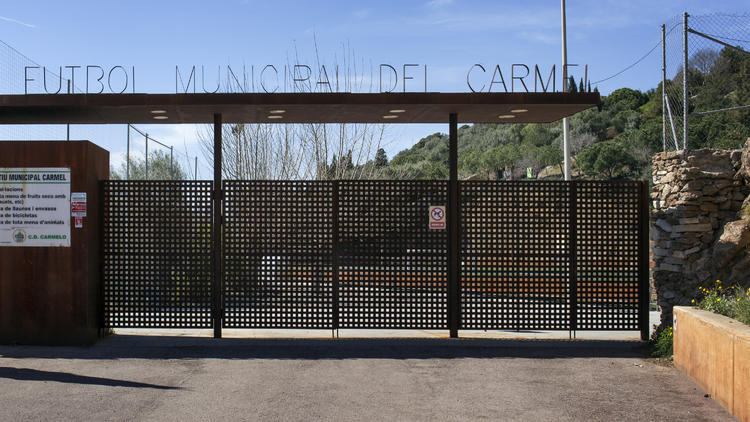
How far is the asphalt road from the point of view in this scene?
5840mm

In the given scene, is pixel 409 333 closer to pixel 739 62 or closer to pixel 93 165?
pixel 93 165

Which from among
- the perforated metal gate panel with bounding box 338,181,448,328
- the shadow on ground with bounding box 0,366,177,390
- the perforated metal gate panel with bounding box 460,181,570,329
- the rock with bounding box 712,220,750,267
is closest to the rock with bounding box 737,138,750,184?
the rock with bounding box 712,220,750,267

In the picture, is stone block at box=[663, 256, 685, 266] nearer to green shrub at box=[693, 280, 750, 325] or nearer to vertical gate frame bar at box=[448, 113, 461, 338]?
green shrub at box=[693, 280, 750, 325]

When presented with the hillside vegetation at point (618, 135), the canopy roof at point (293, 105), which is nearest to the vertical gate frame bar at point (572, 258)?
the canopy roof at point (293, 105)

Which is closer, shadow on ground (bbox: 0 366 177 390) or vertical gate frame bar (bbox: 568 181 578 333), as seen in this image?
shadow on ground (bbox: 0 366 177 390)

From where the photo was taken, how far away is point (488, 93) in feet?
28.2

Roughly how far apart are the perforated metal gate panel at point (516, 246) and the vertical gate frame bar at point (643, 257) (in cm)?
99

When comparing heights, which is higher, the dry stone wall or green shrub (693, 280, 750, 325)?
the dry stone wall

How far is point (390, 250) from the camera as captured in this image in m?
8.98

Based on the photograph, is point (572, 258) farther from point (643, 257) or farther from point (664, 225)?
point (664, 225)

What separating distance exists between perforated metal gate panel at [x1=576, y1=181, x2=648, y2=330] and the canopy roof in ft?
4.29

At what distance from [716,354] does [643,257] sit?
2.86 metres

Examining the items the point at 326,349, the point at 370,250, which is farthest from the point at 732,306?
the point at 326,349

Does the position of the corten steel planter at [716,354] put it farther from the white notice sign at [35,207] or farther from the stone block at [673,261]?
the white notice sign at [35,207]
